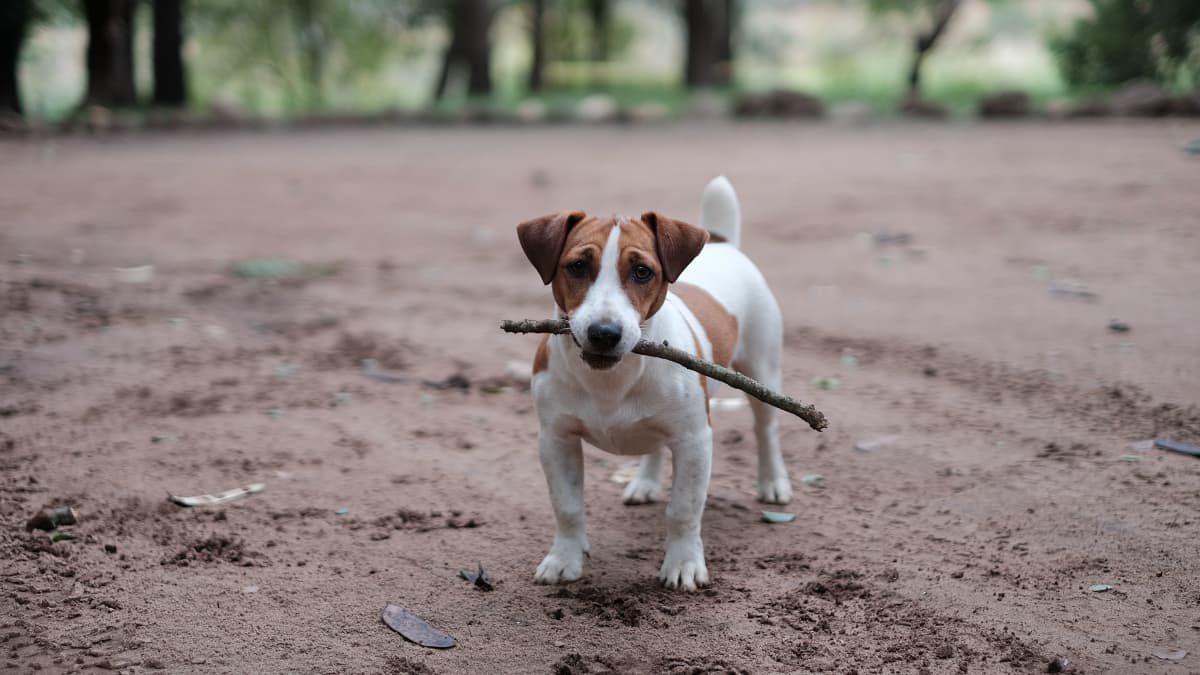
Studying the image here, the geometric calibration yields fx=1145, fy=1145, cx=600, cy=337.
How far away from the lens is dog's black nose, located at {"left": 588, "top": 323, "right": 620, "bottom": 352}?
142 inches

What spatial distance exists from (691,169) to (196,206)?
5.87 m

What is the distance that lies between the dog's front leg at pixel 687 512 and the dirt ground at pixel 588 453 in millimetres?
70

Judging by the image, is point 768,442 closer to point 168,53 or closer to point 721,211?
point 721,211

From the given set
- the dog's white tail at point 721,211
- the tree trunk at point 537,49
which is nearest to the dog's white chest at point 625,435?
the dog's white tail at point 721,211

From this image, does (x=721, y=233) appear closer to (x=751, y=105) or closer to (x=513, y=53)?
(x=751, y=105)

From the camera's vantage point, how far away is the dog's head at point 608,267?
3637 millimetres

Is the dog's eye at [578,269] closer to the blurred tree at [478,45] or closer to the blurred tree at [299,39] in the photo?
the blurred tree at [478,45]

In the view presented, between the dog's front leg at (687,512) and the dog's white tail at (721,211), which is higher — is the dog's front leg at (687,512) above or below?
below

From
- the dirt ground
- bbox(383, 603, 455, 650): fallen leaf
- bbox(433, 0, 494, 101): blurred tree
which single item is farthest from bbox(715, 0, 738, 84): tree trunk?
bbox(383, 603, 455, 650): fallen leaf

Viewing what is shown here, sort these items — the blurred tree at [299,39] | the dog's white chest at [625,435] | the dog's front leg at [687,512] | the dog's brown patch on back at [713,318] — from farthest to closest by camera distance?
the blurred tree at [299,39], the dog's brown patch on back at [713,318], the dog's front leg at [687,512], the dog's white chest at [625,435]

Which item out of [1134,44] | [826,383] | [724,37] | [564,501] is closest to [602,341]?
[564,501]

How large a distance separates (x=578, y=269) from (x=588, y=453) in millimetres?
2124

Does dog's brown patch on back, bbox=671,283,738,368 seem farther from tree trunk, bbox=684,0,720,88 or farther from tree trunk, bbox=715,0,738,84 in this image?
tree trunk, bbox=715,0,738,84

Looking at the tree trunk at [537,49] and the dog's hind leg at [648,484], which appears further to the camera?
the tree trunk at [537,49]
